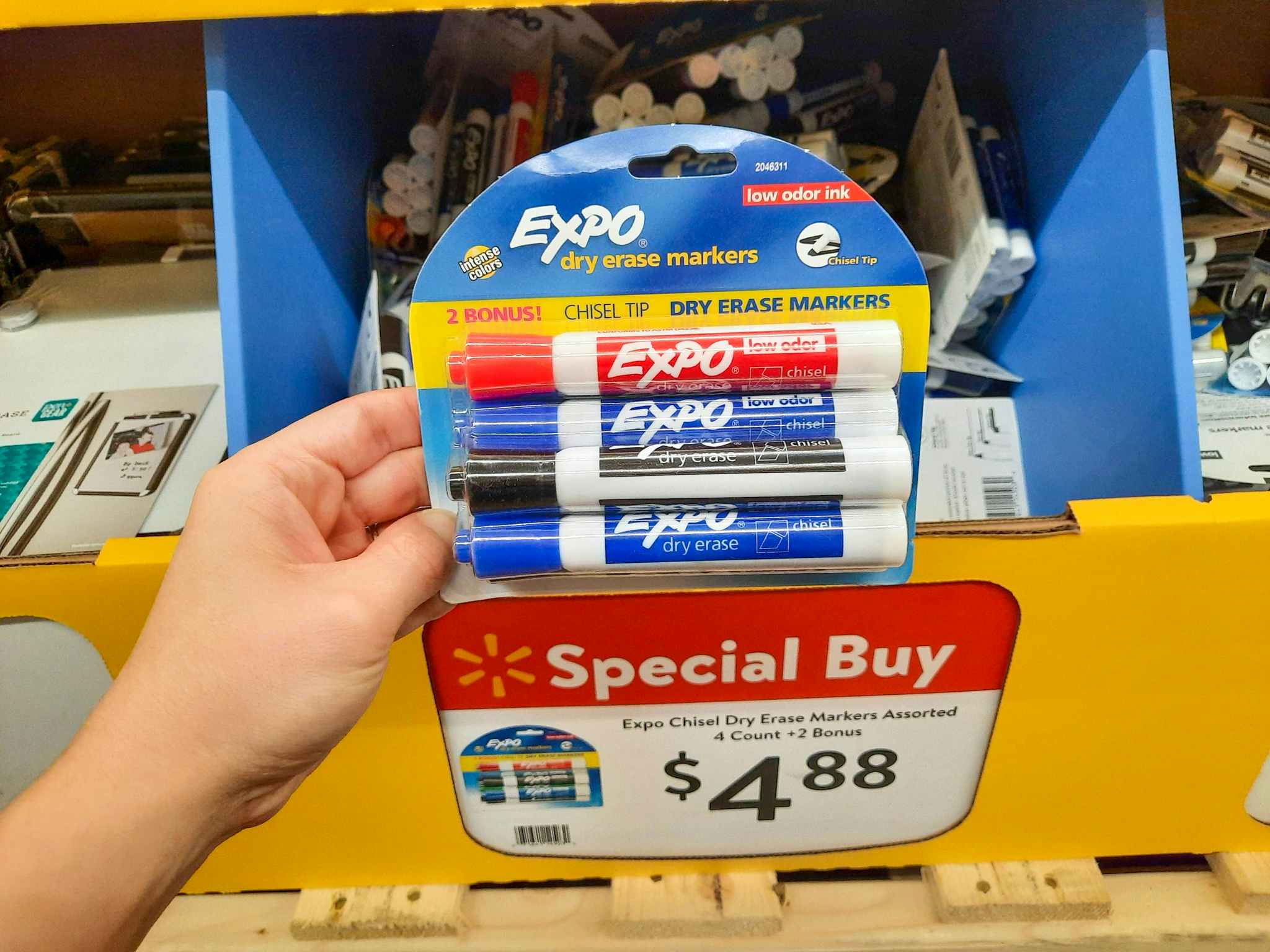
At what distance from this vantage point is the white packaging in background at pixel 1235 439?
694 mm

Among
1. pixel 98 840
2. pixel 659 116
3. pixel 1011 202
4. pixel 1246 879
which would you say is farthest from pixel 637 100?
pixel 1246 879

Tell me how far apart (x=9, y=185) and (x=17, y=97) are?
12 centimetres

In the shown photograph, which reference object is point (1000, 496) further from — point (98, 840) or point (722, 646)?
point (98, 840)

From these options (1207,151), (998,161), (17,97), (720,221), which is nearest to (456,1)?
(720,221)

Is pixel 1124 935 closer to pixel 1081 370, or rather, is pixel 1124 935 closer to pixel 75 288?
pixel 1081 370

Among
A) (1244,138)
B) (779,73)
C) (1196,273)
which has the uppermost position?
(779,73)

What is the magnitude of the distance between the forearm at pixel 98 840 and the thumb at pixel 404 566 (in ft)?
0.42

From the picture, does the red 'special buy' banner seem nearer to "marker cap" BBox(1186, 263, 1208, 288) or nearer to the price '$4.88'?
the price '$4.88'

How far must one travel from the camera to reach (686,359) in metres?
0.46

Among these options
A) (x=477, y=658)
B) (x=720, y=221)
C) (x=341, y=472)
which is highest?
(x=720, y=221)

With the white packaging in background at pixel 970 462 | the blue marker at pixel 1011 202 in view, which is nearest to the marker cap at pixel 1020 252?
the blue marker at pixel 1011 202

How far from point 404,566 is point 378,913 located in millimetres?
389

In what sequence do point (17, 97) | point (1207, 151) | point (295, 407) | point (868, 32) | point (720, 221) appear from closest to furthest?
point (720, 221), point (295, 407), point (1207, 151), point (868, 32), point (17, 97)

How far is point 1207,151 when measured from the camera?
0.76 metres
